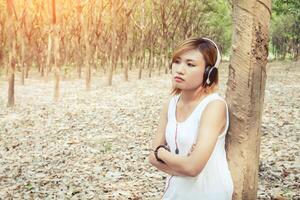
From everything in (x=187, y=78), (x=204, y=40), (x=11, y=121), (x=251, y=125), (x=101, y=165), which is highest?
(x=204, y=40)

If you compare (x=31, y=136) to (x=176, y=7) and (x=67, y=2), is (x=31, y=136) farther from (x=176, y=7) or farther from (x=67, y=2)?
(x=176, y=7)

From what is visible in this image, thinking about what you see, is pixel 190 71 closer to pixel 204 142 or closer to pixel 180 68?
pixel 180 68

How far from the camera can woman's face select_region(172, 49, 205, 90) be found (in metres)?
2.66

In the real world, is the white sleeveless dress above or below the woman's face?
below

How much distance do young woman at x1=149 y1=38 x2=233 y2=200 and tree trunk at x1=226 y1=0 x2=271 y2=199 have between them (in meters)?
0.37

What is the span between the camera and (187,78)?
2654mm

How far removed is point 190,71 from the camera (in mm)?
2656

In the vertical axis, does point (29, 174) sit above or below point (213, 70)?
below

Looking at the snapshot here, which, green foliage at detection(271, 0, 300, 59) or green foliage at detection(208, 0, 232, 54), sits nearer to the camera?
green foliage at detection(208, 0, 232, 54)

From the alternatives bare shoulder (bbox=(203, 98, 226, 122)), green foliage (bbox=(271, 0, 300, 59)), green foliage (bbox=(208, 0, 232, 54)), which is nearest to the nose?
bare shoulder (bbox=(203, 98, 226, 122))

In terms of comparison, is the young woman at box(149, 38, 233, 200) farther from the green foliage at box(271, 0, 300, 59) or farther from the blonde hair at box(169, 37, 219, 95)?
the green foliage at box(271, 0, 300, 59)

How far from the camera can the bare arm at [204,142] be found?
2.49 m

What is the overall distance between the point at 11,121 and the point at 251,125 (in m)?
15.1

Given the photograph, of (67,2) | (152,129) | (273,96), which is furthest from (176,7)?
(152,129)
